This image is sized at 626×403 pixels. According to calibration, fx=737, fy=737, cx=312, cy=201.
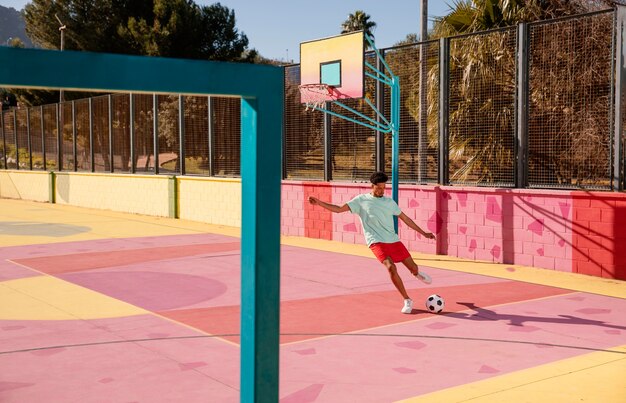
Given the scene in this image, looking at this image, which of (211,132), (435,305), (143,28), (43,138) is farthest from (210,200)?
(143,28)

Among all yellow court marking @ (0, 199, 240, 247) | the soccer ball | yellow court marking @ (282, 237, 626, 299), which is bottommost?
yellow court marking @ (282, 237, 626, 299)

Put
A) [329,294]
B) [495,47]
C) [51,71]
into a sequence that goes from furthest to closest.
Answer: [495,47], [329,294], [51,71]

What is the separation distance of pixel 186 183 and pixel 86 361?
16.7m

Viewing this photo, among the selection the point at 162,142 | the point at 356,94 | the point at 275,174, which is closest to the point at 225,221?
the point at 162,142

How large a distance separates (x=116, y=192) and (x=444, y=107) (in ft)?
53.3

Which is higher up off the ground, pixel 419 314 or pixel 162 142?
pixel 162 142

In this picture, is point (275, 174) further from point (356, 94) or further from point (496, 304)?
point (356, 94)

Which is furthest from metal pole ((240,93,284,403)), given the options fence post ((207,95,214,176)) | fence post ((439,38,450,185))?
fence post ((207,95,214,176))

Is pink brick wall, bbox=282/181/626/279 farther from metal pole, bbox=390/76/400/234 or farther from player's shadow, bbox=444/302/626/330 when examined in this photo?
player's shadow, bbox=444/302/626/330

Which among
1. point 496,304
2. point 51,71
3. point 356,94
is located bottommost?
point 496,304

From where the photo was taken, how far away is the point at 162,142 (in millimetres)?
24578

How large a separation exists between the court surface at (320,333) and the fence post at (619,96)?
1.73 metres

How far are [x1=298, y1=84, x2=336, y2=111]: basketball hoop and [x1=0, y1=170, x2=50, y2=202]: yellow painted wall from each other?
67.2 ft

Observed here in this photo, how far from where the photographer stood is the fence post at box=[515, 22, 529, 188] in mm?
13055
